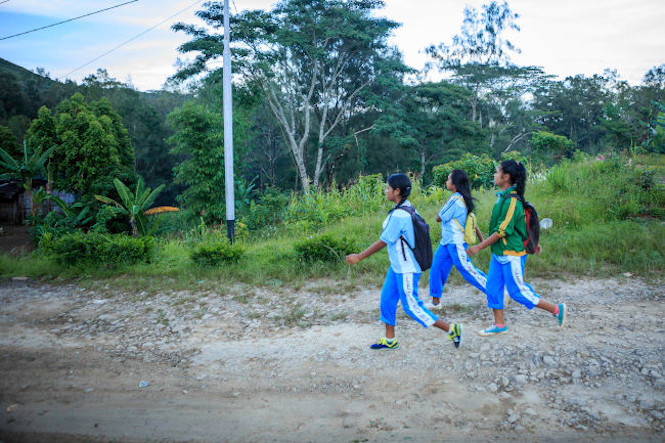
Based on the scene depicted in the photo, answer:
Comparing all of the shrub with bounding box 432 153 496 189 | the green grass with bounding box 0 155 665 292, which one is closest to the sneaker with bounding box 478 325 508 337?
the green grass with bounding box 0 155 665 292

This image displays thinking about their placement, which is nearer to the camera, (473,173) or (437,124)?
(473,173)

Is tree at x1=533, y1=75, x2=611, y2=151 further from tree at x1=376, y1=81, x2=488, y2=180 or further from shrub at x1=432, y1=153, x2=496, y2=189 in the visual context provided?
shrub at x1=432, y1=153, x2=496, y2=189

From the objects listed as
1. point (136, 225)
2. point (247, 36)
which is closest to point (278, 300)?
point (136, 225)

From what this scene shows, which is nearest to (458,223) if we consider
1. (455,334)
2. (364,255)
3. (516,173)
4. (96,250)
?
(516,173)

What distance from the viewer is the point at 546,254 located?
21.7 ft

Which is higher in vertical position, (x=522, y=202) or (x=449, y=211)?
(x=522, y=202)

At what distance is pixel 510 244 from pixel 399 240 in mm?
1167

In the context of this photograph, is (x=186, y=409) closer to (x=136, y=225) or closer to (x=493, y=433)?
(x=493, y=433)

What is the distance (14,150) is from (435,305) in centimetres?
2680

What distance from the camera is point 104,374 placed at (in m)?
3.81

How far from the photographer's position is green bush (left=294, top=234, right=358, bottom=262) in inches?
276

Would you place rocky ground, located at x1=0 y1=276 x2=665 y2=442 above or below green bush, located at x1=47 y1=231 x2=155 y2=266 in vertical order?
below

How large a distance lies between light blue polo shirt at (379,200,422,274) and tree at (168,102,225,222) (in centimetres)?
1578

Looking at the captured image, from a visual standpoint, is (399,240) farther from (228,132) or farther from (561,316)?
(228,132)
